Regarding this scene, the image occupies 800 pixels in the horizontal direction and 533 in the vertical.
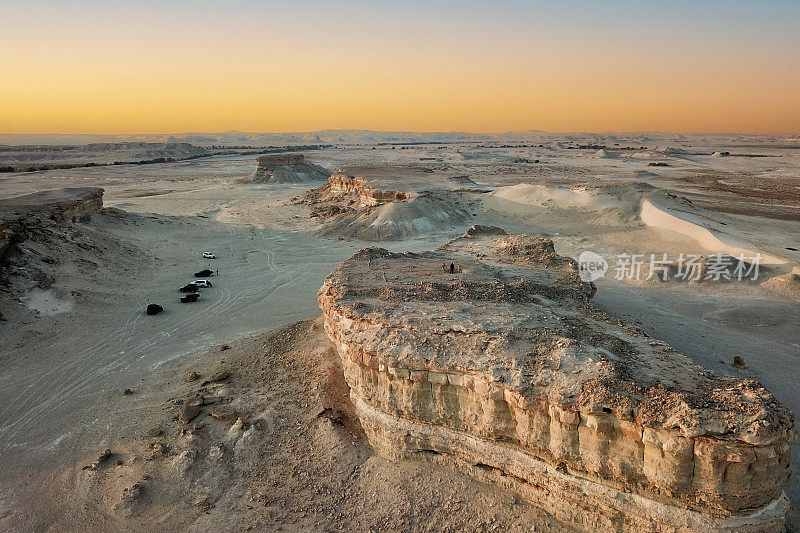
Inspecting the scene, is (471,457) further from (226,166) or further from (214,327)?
(226,166)

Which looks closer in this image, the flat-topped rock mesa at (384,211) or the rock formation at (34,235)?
the rock formation at (34,235)

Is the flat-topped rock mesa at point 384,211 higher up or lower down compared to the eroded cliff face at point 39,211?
lower down

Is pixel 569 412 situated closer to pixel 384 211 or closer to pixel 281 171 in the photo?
pixel 384 211

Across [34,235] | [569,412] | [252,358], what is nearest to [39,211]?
[34,235]

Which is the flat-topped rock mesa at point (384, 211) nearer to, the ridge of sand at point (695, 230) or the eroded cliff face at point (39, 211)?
the ridge of sand at point (695, 230)

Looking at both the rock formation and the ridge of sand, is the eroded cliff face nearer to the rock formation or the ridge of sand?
the rock formation

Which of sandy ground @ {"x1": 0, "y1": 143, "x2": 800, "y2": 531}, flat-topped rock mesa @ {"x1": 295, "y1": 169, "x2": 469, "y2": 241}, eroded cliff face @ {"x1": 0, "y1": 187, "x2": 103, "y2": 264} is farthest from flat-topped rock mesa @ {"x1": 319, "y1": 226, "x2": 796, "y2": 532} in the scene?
flat-topped rock mesa @ {"x1": 295, "y1": 169, "x2": 469, "y2": 241}

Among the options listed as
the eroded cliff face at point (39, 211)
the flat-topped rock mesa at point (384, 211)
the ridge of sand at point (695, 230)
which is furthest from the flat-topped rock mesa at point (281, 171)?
the ridge of sand at point (695, 230)
